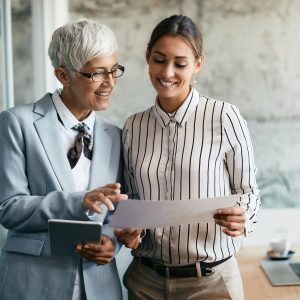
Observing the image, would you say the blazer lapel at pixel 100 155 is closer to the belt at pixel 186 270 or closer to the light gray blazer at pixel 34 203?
the light gray blazer at pixel 34 203

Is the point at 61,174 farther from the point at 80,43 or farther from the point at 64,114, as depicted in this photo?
the point at 80,43

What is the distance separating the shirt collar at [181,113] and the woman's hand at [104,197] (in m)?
0.36

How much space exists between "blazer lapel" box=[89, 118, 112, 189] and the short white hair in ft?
0.78

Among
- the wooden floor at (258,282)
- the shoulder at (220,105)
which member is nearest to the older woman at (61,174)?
the shoulder at (220,105)

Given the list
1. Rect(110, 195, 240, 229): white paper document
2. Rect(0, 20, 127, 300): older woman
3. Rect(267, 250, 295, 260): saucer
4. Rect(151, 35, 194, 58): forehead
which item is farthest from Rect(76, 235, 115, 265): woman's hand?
Rect(267, 250, 295, 260): saucer

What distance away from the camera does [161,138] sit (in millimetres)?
A: 1637

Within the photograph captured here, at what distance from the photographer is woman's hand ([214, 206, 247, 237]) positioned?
145cm

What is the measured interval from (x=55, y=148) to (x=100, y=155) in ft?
0.54

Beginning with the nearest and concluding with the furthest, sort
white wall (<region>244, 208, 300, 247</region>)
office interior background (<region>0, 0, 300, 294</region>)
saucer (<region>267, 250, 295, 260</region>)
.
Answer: saucer (<region>267, 250, 295, 260</region>) < office interior background (<region>0, 0, 300, 294</region>) < white wall (<region>244, 208, 300, 247</region>)

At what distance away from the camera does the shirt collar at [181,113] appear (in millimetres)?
1605

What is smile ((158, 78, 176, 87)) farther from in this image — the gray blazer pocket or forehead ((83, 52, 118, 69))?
the gray blazer pocket

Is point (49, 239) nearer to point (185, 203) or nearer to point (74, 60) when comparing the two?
point (185, 203)

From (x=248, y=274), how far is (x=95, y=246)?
109 centimetres

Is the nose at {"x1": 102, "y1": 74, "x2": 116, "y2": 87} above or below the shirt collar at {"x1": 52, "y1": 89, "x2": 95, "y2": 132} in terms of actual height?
above
